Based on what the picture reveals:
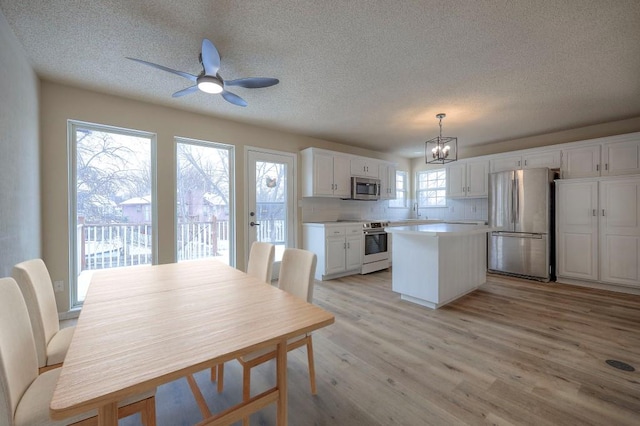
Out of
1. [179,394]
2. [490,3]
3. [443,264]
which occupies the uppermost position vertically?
[490,3]

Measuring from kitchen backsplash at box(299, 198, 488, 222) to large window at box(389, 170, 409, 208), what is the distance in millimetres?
130

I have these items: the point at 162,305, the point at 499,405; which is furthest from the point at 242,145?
the point at 499,405

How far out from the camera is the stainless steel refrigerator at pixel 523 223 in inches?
166

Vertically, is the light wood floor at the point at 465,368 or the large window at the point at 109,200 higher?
the large window at the point at 109,200

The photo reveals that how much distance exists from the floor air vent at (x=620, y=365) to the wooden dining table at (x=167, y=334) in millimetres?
2350

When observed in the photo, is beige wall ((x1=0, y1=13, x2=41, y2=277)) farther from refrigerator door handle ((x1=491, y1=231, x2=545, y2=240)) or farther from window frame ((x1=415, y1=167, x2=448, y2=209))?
window frame ((x1=415, y1=167, x2=448, y2=209))

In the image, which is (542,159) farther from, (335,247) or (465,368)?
(465,368)

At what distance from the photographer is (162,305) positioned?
1.33 meters

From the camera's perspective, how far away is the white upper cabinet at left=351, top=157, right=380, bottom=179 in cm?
516

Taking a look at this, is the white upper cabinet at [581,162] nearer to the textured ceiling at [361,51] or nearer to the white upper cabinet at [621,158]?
the white upper cabinet at [621,158]

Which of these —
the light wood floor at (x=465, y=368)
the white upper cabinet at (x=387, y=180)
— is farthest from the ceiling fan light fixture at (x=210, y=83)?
the white upper cabinet at (x=387, y=180)

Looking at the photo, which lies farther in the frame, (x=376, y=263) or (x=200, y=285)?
(x=376, y=263)

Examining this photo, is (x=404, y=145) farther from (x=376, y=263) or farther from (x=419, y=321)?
(x=419, y=321)

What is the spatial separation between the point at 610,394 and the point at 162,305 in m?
2.70
